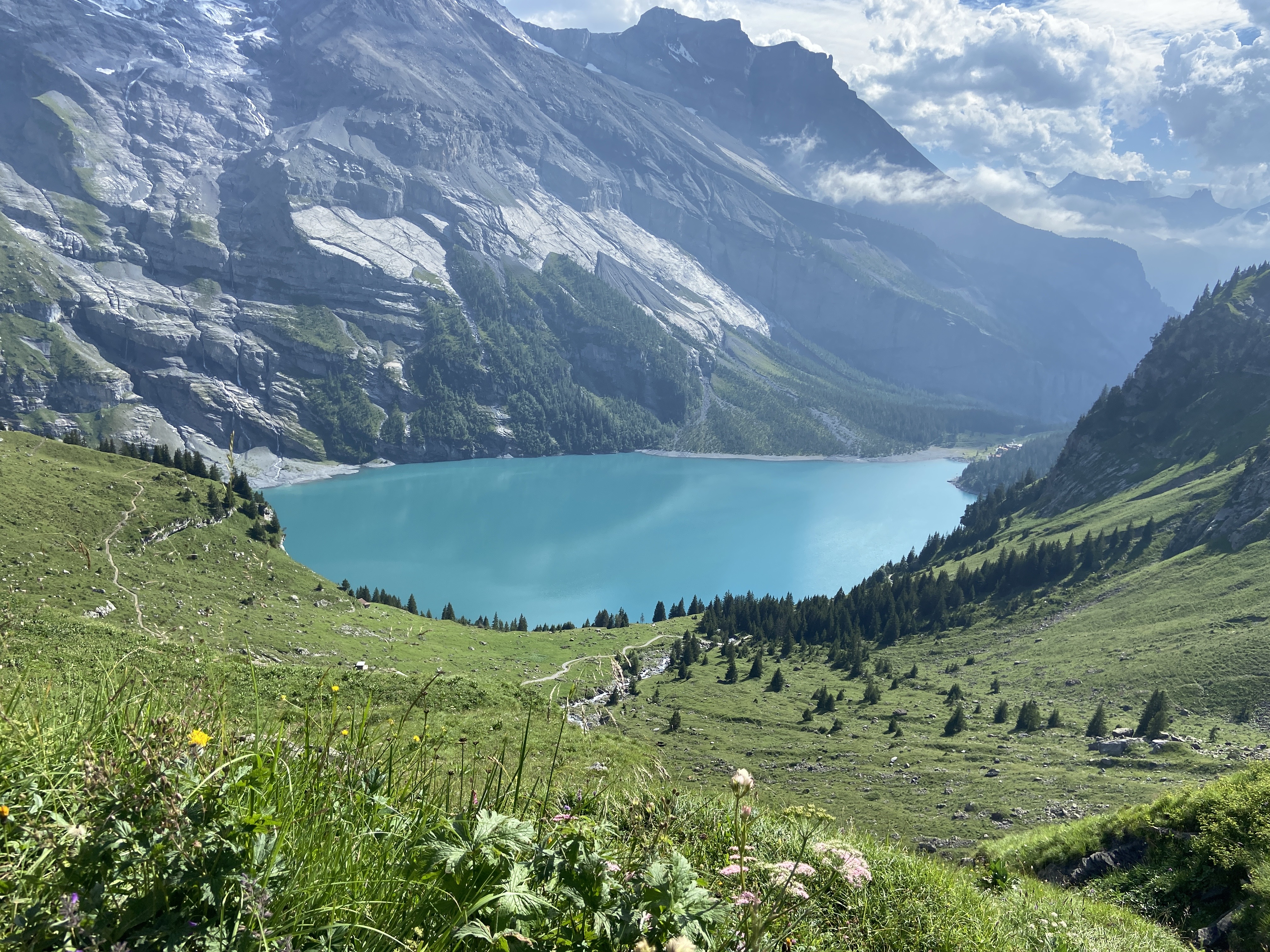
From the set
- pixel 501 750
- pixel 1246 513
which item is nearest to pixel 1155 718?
pixel 1246 513

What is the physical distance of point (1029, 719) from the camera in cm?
5069

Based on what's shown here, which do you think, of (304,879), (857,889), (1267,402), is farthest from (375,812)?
(1267,402)

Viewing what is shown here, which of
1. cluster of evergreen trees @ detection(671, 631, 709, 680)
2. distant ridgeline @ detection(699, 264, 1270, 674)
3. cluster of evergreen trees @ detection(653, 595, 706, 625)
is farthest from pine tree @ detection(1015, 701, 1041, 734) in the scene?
cluster of evergreen trees @ detection(653, 595, 706, 625)

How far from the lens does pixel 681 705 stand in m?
57.3

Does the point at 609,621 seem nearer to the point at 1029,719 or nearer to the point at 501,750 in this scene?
the point at 1029,719

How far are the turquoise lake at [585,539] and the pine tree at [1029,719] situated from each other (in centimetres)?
5903

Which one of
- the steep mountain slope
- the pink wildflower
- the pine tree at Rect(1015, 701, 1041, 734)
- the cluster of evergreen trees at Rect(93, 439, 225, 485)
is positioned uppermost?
the steep mountain slope

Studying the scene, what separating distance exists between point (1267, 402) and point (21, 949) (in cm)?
15561

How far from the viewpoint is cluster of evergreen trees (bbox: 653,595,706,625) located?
92.5 metres

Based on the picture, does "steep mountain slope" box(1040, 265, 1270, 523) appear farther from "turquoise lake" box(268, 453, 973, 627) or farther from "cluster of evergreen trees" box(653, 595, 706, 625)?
"cluster of evergreen trees" box(653, 595, 706, 625)

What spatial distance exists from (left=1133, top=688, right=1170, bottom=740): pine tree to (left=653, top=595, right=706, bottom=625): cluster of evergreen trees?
174 ft

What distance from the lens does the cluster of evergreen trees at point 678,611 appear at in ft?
303

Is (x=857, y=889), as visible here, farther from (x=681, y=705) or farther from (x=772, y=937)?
(x=681, y=705)

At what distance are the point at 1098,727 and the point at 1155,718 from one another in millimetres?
3491
